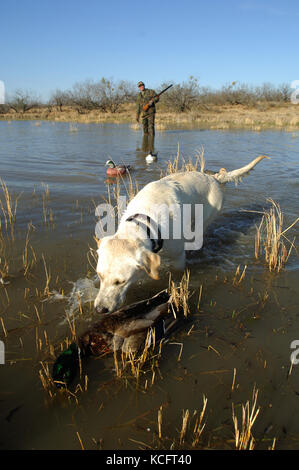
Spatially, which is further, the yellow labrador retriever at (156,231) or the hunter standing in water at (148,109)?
the hunter standing in water at (148,109)

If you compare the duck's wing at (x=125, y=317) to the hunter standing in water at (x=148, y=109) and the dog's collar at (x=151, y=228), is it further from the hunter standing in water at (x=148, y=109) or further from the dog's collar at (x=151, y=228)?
the hunter standing in water at (x=148, y=109)

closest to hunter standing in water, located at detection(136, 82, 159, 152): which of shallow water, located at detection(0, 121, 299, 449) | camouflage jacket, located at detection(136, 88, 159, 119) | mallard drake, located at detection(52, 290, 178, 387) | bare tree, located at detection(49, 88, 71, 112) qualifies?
camouflage jacket, located at detection(136, 88, 159, 119)

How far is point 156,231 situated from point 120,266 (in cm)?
65

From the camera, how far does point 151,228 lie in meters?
3.38

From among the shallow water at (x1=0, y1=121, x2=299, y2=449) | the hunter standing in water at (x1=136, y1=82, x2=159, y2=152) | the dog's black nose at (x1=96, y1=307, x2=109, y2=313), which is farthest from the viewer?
the hunter standing in water at (x1=136, y1=82, x2=159, y2=152)

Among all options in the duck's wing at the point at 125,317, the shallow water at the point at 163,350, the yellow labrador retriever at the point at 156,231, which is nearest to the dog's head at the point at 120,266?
the yellow labrador retriever at the point at 156,231

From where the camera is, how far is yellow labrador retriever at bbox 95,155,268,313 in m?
3.05

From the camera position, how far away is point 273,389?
244 cm

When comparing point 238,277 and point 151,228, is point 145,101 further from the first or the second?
point 151,228

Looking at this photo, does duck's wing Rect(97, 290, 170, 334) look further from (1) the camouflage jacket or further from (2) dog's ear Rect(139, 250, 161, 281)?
(1) the camouflage jacket

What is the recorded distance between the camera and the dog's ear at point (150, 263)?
3.06 meters

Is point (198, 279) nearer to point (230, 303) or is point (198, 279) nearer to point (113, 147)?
point (230, 303)

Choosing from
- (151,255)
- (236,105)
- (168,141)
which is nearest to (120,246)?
(151,255)

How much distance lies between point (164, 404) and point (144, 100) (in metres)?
14.6
